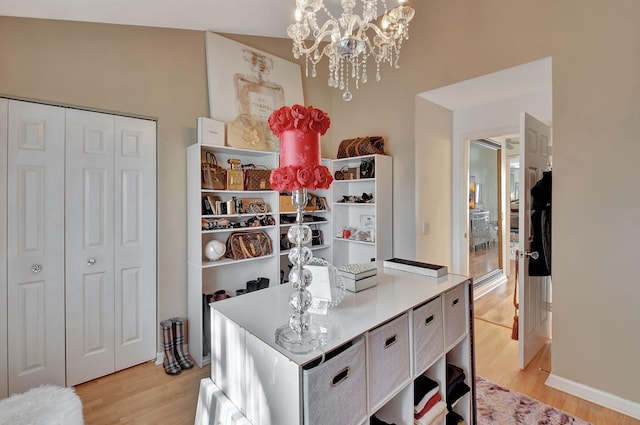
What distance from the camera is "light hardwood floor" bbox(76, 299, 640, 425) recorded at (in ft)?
6.48

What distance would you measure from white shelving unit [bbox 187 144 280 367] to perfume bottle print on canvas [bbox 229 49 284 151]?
13 centimetres

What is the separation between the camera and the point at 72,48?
87.0 inches

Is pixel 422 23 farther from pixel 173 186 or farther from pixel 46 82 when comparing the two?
pixel 46 82

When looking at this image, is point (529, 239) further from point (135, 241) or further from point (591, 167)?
point (135, 241)

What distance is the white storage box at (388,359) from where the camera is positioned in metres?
1.15

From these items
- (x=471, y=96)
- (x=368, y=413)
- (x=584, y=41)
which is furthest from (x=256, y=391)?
(x=471, y=96)

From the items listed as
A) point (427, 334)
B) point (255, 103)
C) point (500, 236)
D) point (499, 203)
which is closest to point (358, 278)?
point (427, 334)

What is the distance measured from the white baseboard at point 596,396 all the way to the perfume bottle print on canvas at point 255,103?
3046 mm

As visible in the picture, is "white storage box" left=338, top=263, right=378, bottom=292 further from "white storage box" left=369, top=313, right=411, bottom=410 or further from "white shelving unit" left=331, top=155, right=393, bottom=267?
"white shelving unit" left=331, top=155, right=393, bottom=267

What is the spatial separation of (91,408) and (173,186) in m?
Answer: 1.70

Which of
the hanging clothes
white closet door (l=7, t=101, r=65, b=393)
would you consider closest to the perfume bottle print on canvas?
white closet door (l=7, t=101, r=65, b=393)

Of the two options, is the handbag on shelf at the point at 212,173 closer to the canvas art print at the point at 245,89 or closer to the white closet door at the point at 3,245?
the canvas art print at the point at 245,89

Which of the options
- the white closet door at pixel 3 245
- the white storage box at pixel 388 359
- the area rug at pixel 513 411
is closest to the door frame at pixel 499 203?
the area rug at pixel 513 411

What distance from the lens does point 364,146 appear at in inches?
129
